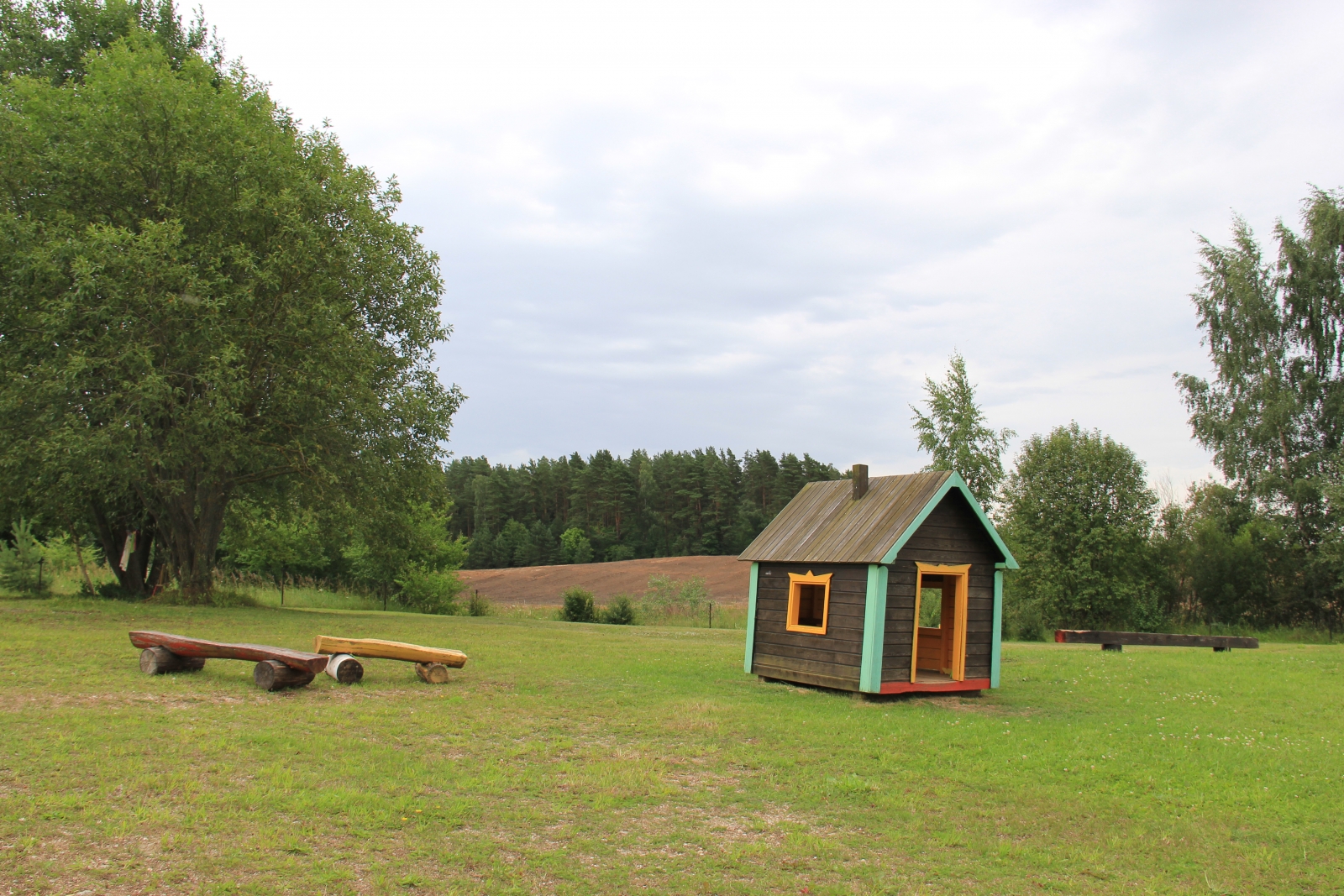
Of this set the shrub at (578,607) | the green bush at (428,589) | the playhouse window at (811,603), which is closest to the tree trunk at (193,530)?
the green bush at (428,589)

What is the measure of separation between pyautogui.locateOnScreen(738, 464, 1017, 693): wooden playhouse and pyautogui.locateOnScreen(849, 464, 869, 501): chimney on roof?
A: 0.07 feet

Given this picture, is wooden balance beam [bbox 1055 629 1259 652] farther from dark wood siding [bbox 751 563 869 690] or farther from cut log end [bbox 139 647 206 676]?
cut log end [bbox 139 647 206 676]

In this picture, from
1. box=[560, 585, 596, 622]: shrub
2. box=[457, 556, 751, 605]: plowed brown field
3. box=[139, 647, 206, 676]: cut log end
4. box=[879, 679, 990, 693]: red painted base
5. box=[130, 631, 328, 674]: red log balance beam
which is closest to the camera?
box=[130, 631, 328, 674]: red log balance beam

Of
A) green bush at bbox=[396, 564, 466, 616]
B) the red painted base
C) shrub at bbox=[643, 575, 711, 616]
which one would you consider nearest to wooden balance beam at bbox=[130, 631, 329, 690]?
the red painted base

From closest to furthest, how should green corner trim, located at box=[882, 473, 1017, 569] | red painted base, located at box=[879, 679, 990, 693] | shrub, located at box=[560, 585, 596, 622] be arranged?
green corner trim, located at box=[882, 473, 1017, 569], red painted base, located at box=[879, 679, 990, 693], shrub, located at box=[560, 585, 596, 622]

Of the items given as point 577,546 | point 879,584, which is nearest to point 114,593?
point 879,584

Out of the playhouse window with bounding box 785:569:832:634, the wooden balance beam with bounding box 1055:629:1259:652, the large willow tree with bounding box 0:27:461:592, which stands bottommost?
the wooden balance beam with bounding box 1055:629:1259:652

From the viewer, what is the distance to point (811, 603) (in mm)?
17688

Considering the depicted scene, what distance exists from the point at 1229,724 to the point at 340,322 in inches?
893

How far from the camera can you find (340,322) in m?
24.2

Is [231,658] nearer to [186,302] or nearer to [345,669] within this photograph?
[345,669]

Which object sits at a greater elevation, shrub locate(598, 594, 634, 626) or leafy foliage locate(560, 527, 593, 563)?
leafy foliage locate(560, 527, 593, 563)

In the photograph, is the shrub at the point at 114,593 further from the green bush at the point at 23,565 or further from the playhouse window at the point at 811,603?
the playhouse window at the point at 811,603

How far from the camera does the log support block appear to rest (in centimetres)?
1288
